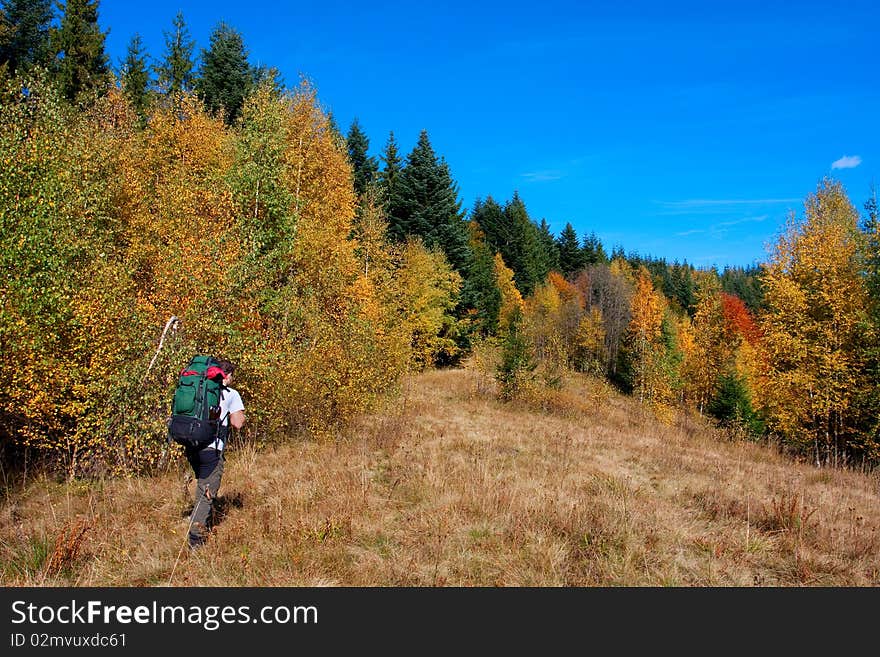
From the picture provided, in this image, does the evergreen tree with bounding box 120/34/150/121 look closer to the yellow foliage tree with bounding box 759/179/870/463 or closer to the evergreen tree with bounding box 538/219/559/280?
the yellow foliage tree with bounding box 759/179/870/463

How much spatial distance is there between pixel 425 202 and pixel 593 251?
53.7 metres

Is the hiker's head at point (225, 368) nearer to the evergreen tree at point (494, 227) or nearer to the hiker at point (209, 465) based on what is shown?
the hiker at point (209, 465)

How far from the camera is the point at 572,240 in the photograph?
8225cm

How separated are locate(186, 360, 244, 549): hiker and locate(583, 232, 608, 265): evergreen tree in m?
79.0

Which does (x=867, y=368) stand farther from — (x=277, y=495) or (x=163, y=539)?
(x=163, y=539)

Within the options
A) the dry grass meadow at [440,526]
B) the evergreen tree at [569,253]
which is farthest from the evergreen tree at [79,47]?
the evergreen tree at [569,253]

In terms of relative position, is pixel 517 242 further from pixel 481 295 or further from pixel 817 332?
pixel 817 332

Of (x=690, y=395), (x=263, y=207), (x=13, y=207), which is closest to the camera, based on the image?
(x=13, y=207)

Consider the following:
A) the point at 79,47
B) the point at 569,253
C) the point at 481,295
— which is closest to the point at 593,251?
the point at 569,253

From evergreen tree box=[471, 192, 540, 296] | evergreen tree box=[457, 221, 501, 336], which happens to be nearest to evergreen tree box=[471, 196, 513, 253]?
evergreen tree box=[471, 192, 540, 296]

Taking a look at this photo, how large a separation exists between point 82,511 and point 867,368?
77.6 feet

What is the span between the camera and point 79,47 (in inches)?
1117

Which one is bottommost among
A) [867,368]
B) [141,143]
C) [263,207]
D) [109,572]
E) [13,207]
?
[109,572]

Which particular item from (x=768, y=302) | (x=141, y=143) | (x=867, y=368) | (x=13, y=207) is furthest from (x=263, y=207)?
(x=867, y=368)
